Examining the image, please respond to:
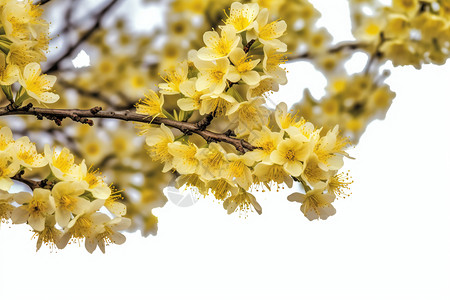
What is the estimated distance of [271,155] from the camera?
130cm

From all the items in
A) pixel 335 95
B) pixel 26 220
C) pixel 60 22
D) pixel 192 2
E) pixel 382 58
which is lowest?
pixel 26 220

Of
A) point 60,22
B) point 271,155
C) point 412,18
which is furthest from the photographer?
point 60,22

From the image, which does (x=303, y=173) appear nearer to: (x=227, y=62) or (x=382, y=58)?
(x=227, y=62)

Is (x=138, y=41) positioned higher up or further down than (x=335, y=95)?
further down

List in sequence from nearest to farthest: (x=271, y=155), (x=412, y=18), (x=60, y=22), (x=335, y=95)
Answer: (x=271, y=155), (x=412, y=18), (x=60, y=22), (x=335, y=95)

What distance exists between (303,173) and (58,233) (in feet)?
1.91

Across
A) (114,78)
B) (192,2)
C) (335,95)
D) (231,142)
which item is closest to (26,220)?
(231,142)

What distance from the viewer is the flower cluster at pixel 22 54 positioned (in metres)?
1.46

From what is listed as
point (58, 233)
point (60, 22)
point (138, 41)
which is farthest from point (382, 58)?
point (58, 233)

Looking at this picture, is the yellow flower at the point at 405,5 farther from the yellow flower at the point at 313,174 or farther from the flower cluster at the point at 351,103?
the yellow flower at the point at 313,174

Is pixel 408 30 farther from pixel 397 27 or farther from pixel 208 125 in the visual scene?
pixel 208 125

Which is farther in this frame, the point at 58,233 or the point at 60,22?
the point at 60,22

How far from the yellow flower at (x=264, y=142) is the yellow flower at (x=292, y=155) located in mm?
28

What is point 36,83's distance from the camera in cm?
153
